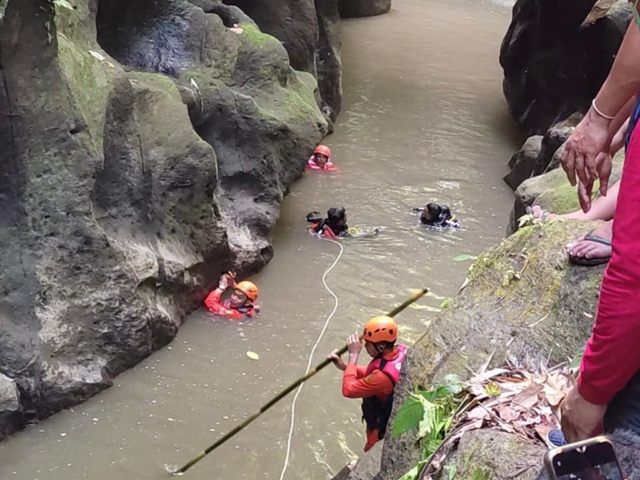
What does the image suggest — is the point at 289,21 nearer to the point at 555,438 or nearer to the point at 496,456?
the point at 496,456

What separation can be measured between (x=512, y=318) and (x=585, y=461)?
1.62 meters

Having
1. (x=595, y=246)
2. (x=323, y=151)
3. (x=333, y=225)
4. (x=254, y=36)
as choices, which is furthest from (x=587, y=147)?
(x=323, y=151)

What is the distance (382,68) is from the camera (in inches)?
685

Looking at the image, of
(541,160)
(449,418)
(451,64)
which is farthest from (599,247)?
(451,64)

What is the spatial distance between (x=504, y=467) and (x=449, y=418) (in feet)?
1.53

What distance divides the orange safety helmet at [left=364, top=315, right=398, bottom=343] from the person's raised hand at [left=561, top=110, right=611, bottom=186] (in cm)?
235

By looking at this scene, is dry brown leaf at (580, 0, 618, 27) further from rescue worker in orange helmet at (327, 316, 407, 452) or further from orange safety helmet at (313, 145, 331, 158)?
rescue worker in orange helmet at (327, 316, 407, 452)

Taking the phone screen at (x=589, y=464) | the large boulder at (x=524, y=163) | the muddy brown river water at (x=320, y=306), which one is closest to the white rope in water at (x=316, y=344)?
the muddy brown river water at (x=320, y=306)

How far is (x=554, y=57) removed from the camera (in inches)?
514

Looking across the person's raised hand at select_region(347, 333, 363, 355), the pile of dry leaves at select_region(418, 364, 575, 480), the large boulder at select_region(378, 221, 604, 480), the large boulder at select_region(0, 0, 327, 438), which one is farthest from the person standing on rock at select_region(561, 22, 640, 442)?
the large boulder at select_region(0, 0, 327, 438)

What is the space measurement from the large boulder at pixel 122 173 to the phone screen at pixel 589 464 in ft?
15.1

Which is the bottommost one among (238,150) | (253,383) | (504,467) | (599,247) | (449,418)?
(253,383)

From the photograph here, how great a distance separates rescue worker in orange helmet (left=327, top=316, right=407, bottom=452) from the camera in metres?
4.79

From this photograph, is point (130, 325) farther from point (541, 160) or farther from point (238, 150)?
point (541, 160)
